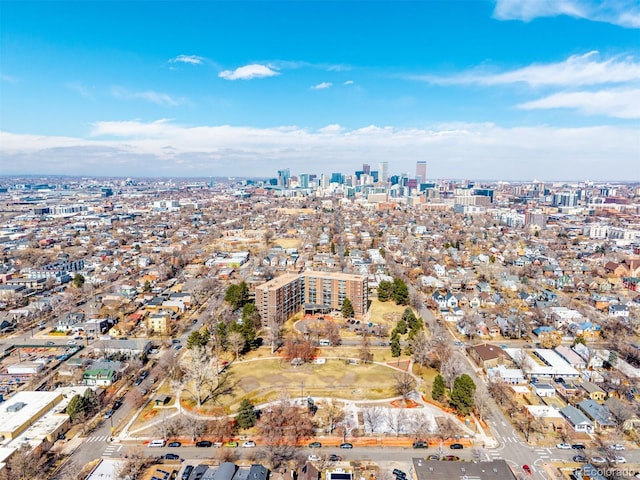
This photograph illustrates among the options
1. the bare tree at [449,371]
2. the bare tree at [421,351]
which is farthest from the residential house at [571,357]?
the bare tree at [421,351]

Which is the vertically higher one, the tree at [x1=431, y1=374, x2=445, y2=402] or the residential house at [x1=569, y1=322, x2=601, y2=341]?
the tree at [x1=431, y1=374, x2=445, y2=402]

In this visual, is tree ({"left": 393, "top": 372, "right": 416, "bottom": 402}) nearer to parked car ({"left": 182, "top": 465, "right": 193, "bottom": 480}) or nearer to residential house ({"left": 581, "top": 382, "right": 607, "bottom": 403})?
residential house ({"left": 581, "top": 382, "right": 607, "bottom": 403})

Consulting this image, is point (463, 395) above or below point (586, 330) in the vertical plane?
above

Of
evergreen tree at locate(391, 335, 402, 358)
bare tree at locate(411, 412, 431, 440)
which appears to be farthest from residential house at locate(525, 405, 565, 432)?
evergreen tree at locate(391, 335, 402, 358)

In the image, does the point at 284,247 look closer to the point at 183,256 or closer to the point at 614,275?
the point at 183,256

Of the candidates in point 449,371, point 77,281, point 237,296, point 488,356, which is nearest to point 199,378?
point 237,296

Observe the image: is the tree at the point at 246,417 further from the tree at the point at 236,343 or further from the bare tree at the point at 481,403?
the bare tree at the point at 481,403

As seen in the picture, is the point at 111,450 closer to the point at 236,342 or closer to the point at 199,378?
the point at 199,378
